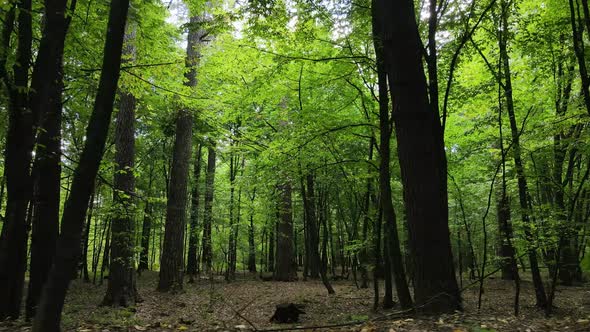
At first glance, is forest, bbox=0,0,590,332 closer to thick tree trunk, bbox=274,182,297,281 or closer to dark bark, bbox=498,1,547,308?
dark bark, bbox=498,1,547,308

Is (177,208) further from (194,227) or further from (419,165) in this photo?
(419,165)

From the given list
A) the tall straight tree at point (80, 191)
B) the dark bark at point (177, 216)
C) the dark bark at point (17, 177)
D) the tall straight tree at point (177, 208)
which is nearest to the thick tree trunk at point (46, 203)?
the dark bark at point (17, 177)

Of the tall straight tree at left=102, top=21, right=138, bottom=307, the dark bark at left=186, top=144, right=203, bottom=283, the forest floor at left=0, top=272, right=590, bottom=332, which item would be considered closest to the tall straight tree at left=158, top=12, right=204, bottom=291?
the forest floor at left=0, top=272, right=590, bottom=332

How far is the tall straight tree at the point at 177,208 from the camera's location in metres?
12.7

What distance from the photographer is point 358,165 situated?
9352 mm

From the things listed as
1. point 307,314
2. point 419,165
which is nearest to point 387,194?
point 419,165

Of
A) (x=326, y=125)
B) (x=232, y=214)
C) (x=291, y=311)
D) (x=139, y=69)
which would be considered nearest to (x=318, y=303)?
(x=291, y=311)

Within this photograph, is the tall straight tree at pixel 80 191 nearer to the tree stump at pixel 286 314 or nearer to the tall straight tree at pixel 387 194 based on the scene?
the tall straight tree at pixel 387 194

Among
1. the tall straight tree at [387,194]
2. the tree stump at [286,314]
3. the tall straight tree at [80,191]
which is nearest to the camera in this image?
the tall straight tree at [80,191]

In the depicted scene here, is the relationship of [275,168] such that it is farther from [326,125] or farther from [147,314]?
[147,314]

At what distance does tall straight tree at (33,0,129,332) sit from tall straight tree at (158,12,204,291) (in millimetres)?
8557

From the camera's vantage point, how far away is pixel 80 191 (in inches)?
150

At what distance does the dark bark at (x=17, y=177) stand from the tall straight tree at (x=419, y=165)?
4.92m

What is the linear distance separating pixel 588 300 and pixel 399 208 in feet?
23.8
